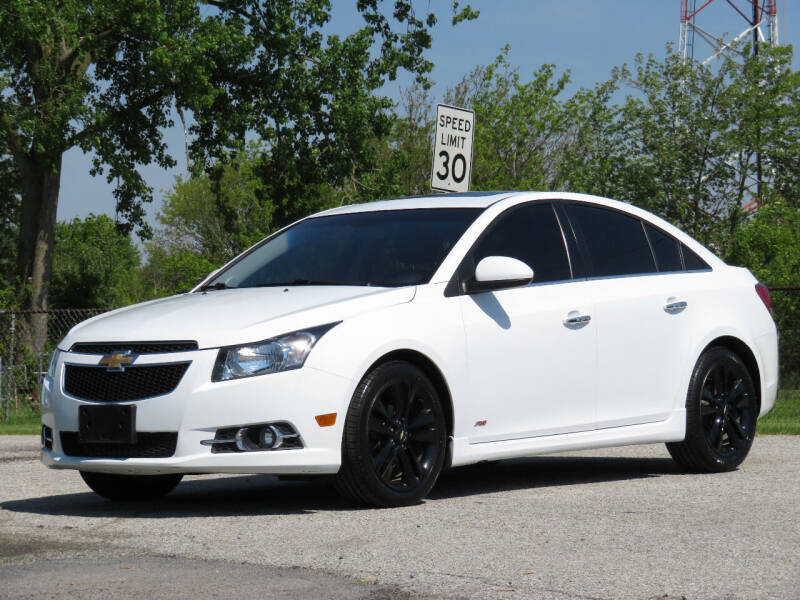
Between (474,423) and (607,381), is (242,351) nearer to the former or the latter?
(474,423)

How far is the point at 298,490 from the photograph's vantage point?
7824 millimetres

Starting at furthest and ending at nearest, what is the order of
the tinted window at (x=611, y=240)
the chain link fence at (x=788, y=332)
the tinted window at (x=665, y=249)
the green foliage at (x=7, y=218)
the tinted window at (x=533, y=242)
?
the green foliage at (x=7, y=218) < the chain link fence at (x=788, y=332) < the tinted window at (x=665, y=249) < the tinted window at (x=611, y=240) < the tinted window at (x=533, y=242)

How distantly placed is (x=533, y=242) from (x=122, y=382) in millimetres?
2662

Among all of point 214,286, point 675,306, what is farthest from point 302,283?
point 675,306

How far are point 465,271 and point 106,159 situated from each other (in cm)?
2228

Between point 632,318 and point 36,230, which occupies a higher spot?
point 36,230

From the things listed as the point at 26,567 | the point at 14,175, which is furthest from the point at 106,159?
the point at 26,567

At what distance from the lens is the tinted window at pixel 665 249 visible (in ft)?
27.9

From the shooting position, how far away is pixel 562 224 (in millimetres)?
7969

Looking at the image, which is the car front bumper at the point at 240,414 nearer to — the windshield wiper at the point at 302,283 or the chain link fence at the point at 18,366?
the windshield wiper at the point at 302,283

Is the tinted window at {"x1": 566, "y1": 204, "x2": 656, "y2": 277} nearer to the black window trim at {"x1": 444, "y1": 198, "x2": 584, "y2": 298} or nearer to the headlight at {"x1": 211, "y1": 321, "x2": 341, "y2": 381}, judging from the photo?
the black window trim at {"x1": 444, "y1": 198, "x2": 584, "y2": 298}

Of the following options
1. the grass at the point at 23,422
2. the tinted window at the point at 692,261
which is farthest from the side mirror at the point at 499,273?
the grass at the point at 23,422

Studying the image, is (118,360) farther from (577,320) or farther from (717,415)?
(717,415)

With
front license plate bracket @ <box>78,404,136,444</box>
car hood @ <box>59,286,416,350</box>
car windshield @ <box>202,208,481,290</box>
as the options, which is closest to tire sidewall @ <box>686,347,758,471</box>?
car windshield @ <box>202,208,481,290</box>
